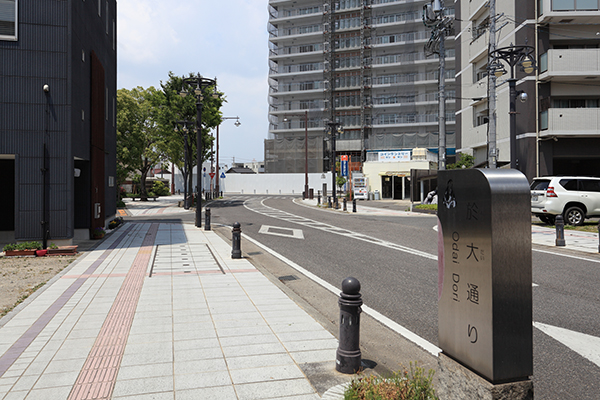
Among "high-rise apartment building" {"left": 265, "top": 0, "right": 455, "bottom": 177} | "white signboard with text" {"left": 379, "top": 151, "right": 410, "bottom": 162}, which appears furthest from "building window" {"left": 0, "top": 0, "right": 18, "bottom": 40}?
"high-rise apartment building" {"left": 265, "top": 0, "right": 455, "bottom": 177}

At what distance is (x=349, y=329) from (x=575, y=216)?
1792 centimetres

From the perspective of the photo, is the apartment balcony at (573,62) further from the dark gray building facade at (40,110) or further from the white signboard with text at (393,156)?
the dark gray building facade at (40,110)

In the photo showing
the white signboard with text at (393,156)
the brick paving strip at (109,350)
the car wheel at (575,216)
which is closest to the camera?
the brick paving strip at (109,350)

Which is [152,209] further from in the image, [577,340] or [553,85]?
[577,340]

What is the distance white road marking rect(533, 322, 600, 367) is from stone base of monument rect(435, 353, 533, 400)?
254 cm

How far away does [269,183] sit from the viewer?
6981 centimetres

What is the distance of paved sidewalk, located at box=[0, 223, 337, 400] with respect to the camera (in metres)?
4.11

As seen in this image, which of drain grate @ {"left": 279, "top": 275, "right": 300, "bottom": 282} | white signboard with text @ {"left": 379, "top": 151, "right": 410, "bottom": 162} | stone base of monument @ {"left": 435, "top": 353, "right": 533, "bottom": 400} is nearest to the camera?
Result: stone base of monument @ {"left": 435, "top": 353, "right": 533, "bottom": 400}

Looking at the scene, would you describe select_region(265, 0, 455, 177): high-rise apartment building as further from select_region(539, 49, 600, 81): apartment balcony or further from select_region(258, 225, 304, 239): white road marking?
select_region(258, 225, 304, 239): white road marking

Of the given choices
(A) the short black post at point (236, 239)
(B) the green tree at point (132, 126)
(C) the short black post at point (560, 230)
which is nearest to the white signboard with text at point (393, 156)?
(B) the green tree at point (132, 126)

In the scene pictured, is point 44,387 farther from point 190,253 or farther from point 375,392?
point 190,253

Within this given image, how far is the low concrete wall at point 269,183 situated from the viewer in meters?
68.6

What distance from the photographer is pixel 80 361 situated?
473 cm

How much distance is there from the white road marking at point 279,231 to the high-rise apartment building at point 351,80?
151ft
